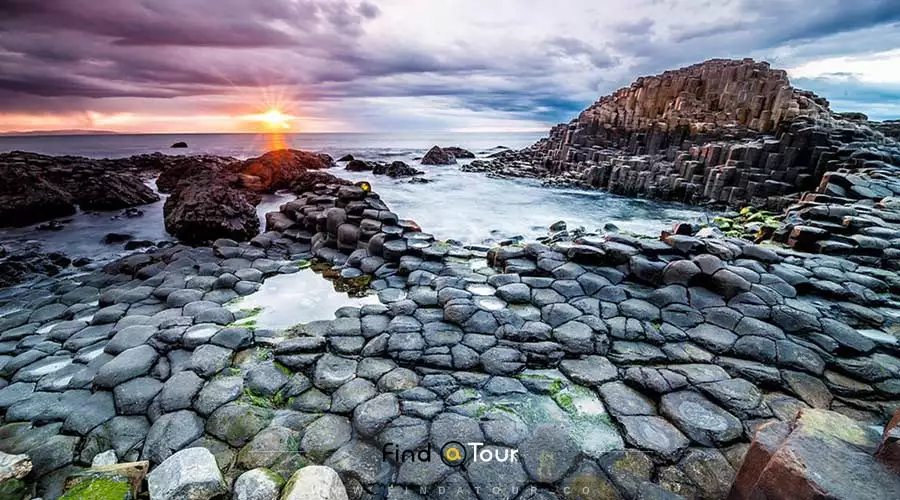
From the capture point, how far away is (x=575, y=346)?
4.41 meters

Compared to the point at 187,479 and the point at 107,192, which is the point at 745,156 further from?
the point at 107,192

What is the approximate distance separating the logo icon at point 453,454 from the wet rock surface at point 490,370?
2.3 inches

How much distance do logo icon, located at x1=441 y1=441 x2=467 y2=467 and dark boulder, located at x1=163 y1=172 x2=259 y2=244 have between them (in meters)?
10.6

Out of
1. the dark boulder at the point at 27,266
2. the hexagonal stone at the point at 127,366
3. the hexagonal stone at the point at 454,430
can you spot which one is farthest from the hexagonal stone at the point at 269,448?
the dark boulder at the point at 27,266

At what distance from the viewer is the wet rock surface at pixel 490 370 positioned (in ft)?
10.1

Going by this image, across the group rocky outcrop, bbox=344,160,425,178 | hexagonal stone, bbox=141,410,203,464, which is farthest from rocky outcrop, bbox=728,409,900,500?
rocky outcrop, bbox=344,160,425,178

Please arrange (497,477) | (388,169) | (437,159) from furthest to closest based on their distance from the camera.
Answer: (437,159) < (388,169) < (497,477)

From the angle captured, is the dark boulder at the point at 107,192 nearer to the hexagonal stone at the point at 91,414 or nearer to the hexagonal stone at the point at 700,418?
the hexagonal stone at the point at 91,414

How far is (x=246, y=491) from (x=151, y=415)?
5.24 ft

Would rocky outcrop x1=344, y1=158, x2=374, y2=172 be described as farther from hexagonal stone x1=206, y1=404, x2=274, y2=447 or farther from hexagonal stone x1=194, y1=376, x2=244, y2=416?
hexagonal stone x1=206, y1=404, x2=274, y2=447

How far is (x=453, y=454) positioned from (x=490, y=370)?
3.80 ft

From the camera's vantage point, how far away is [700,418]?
3.35 meters

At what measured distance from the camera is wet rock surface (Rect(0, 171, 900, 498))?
10.1 feet

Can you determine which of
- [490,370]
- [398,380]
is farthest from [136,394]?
[490,370]
